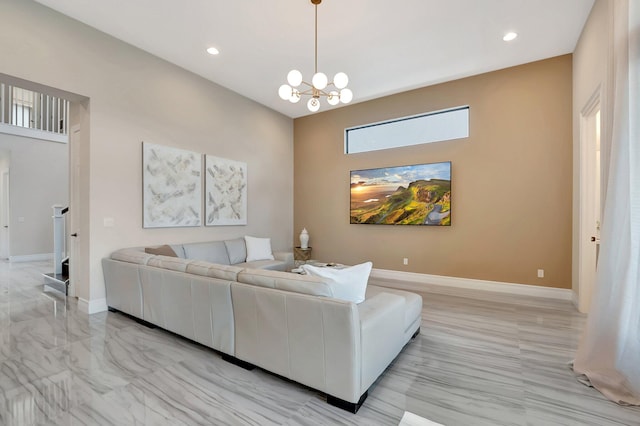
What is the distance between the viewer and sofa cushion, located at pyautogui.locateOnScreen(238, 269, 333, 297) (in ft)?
6.22

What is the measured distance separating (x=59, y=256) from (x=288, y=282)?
5364 mm

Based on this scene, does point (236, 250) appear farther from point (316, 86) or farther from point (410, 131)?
point (410, 131)

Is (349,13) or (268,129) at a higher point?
(349,13)

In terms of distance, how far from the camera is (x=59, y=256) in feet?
16.6

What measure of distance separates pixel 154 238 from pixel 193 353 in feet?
7.36

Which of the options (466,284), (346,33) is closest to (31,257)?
(346,33)

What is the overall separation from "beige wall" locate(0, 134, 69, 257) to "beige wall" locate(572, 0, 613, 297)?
1110 centimetres

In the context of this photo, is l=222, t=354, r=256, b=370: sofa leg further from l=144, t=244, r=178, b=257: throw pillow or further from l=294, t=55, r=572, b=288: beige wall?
l=294, t=55, r=572, b=288: beige wall

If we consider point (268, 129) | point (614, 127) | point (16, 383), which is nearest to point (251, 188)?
point (268, 129)

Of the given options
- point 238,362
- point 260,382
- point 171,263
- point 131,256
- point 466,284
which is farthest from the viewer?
point 466,284

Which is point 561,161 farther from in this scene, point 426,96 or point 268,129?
point 268,129

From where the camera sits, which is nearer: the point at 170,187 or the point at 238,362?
the point at 238,362

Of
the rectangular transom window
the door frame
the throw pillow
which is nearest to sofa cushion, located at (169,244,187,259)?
the throw pillow

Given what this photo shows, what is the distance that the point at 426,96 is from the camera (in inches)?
201
